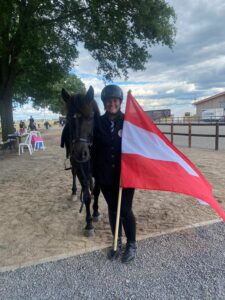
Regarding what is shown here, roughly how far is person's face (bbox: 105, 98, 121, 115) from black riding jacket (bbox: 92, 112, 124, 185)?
0.08 metres

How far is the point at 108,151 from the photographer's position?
3127 mm

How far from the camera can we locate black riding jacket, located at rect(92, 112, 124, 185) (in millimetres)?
3115

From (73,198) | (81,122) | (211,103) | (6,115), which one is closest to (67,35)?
(6,115)

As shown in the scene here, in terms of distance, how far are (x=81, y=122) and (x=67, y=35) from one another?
10.3m

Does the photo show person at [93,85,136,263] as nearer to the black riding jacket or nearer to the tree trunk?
the black riding jacket

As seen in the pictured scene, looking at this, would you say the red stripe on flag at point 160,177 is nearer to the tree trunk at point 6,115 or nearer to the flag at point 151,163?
the flag at point 151,163

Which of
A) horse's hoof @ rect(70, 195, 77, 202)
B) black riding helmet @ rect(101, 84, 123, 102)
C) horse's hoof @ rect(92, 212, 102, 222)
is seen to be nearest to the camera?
black riding helmet @ rect(101, 84, 123, 102)

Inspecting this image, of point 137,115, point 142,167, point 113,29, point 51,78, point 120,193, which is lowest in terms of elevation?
point 120,193

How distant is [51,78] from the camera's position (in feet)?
48.5

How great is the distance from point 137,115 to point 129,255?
1572mm

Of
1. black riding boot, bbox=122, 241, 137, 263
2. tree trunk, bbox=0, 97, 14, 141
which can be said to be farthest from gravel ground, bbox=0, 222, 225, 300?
tree trunk, bbox=0, 97, 14, 141

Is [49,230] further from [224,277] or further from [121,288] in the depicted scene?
Answer: [224,277]

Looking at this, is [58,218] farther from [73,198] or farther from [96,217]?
[73,198]

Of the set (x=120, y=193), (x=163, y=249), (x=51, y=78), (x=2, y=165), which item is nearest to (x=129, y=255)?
(x=163, y=249)
